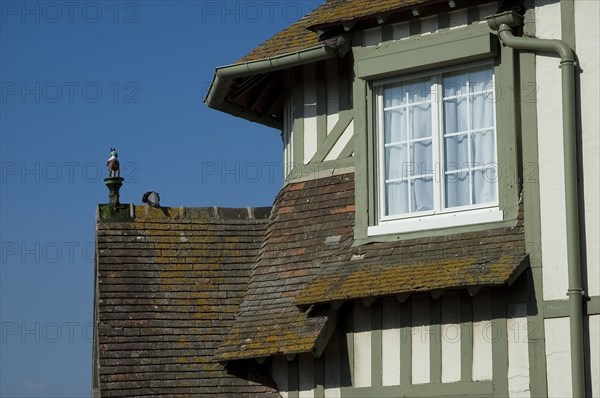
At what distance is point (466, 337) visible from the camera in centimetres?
1200

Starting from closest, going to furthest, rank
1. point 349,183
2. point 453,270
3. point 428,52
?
point 453,270 < point 428,52 < point 349,183

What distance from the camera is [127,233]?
579 inches

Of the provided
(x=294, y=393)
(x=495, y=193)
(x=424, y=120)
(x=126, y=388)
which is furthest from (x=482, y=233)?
(x=126, y=388)

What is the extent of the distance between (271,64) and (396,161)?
187 centimetres

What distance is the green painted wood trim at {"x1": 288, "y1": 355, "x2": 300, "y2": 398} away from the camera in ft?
43.2

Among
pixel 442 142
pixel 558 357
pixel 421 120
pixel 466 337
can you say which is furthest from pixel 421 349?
pixel 421 120

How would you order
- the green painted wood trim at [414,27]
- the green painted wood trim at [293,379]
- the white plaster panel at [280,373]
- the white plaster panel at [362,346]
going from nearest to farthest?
the white plaster panel at [362,346] → the green painted wood trim at [414,27] → the green painted wood trim at [293,379] → the white plaster panel at [280,373]

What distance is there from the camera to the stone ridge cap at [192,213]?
15.0 metres

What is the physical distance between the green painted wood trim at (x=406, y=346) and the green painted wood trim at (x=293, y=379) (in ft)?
4.27

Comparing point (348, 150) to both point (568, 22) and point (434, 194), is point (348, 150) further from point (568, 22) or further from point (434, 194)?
point (568, 22)

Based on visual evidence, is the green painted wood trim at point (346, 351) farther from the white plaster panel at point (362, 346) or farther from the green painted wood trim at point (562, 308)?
the green painted wood trim at point (562, 308)

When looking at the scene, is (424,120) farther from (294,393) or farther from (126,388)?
(126,388)

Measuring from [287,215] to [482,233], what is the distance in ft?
8.70

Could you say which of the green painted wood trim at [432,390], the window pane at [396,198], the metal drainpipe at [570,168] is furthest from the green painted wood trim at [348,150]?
the green painted wood trim at [432,390]
